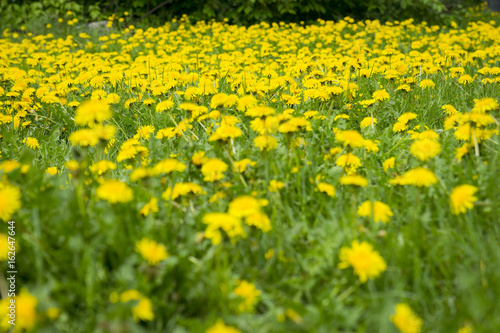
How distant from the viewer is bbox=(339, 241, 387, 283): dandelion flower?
3.56 ft

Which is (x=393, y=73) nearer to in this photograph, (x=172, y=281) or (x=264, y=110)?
(x=264, y=110)

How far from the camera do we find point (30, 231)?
1.22 m

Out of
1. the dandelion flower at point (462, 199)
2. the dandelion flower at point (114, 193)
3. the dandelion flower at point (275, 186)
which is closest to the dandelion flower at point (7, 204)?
the dandelion flower at point (114, 193)

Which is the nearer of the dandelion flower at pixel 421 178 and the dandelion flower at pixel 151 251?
the dandelion flower at pixel 151 251

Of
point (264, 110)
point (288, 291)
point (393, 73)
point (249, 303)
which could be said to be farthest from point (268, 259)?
point (393, 73)

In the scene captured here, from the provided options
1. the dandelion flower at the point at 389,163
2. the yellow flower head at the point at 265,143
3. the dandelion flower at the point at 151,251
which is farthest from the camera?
the dandelion flower at the point at 389,163

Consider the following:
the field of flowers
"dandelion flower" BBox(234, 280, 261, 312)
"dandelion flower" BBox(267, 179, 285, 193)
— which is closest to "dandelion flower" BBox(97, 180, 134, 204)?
the field of flowers

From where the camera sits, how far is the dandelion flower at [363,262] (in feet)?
3.56

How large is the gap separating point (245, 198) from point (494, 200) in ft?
2.84

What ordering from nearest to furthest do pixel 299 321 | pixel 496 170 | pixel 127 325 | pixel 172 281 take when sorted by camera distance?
pixel 127 325, pixel 299 321, pixel 172 281, pixel 496 170

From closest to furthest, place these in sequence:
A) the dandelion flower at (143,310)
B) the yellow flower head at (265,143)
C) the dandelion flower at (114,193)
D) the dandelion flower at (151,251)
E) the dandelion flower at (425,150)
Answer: the dandelion flower at (143,310)
the dandelion flower at (151,251)
the dandelion flower at (114,193)
the dandelion flower at (425,150)
the yellow flower head at (265,143)

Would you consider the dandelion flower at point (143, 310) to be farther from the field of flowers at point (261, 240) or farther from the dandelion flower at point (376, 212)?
the dandelion flower at point (376, 212)

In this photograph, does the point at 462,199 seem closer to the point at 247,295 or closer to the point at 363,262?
the point at 363,262

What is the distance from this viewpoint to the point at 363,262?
109 cm
